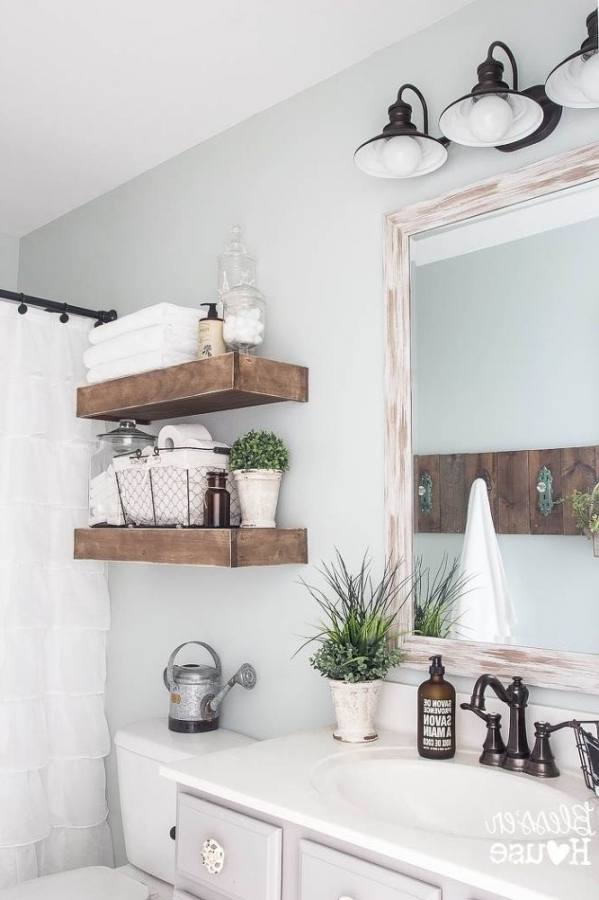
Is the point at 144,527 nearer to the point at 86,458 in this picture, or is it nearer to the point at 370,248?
the point at 86,458

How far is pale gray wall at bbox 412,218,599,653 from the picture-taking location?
1.56 m

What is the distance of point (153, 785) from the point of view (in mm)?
2129

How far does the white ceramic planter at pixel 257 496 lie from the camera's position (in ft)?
6.61

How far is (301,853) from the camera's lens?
4.28 ft

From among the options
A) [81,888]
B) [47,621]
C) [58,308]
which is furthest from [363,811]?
[58,308]

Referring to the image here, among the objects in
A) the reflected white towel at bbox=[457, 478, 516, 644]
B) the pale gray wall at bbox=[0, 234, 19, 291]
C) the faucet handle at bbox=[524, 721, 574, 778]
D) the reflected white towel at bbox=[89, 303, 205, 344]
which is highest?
the pale gray wall at bbox=[0, 234, 19, 291]

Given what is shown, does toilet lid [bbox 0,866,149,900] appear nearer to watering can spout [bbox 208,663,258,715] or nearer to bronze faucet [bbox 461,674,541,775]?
watering can spout [bbox 208,663,258,715]

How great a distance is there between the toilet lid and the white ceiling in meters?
2.06

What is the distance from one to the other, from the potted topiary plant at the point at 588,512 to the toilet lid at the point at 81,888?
1.40 metres

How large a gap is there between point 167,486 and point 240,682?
0.55m

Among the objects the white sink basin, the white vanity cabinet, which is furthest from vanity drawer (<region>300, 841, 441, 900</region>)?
the white sink basin

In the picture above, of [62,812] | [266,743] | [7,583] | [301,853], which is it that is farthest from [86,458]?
[301,853]

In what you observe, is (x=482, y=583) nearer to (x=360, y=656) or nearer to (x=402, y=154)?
(x=360, y=656)

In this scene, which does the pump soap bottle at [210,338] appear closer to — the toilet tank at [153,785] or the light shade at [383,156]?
the light shade at [383,156]
